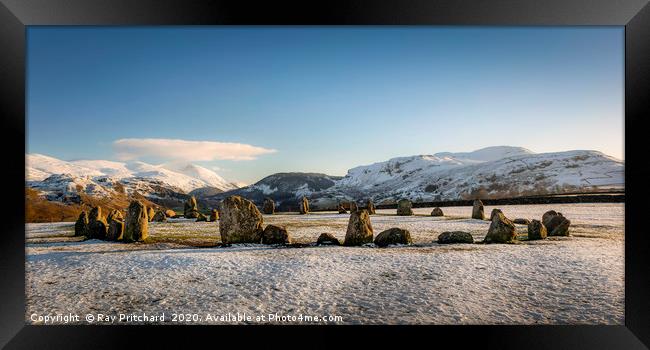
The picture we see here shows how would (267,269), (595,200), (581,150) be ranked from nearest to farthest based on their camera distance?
(267,269) → (595,200) → (581,150)

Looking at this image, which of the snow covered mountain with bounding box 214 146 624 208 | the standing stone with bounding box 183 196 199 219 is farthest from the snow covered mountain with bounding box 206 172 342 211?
the standing stone with bounding box 183 196 199 219

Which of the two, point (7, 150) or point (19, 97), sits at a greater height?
point (19, 97)

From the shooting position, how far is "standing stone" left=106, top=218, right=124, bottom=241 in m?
16.8

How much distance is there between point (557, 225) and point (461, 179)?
371ft

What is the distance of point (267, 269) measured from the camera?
1055cm

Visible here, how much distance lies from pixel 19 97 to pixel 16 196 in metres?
2.29

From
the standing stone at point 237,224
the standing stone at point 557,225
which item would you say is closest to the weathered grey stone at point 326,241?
the standing stone at point 237,224

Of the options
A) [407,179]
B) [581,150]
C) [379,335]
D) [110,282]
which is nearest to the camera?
[379,335]

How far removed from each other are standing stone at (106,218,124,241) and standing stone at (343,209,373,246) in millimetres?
11279

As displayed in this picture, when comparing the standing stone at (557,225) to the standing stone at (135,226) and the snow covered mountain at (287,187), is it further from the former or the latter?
the snow covered mountain at (287,187)

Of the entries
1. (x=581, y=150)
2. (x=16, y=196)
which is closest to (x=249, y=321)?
(x=16, y=196)
